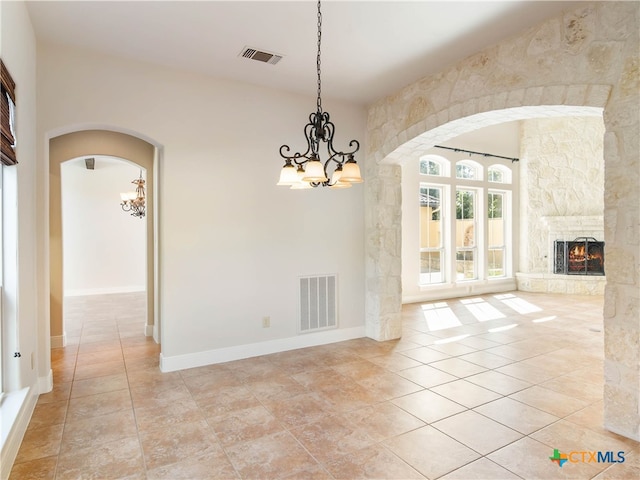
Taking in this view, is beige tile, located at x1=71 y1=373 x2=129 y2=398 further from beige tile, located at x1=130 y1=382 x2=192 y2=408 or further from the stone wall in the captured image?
the stone wall

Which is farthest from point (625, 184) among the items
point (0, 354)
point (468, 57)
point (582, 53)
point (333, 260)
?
point (0, 354)

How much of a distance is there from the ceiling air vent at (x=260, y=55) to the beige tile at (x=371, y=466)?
3369mm

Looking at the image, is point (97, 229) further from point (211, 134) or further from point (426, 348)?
point (426, 348)

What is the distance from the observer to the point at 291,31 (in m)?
3.09

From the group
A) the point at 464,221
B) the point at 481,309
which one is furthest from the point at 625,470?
the point at 464,221

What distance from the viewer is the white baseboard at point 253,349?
3.83 meters

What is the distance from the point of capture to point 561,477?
212cm

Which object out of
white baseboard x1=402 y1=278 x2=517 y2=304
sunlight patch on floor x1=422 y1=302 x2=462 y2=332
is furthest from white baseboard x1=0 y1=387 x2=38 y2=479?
white baseboard x1=402 y1=278 x2=517 y2=304

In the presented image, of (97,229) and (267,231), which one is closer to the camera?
(267,231)

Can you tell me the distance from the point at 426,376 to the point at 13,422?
323cm

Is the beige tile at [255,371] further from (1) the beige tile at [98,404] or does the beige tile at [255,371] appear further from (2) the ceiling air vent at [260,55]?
(2) the ceiling air vent at [260,55]

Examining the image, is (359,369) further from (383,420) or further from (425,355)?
(383,420)

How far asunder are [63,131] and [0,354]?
203 centimetres

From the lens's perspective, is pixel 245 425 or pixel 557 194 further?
pixel 557 194
